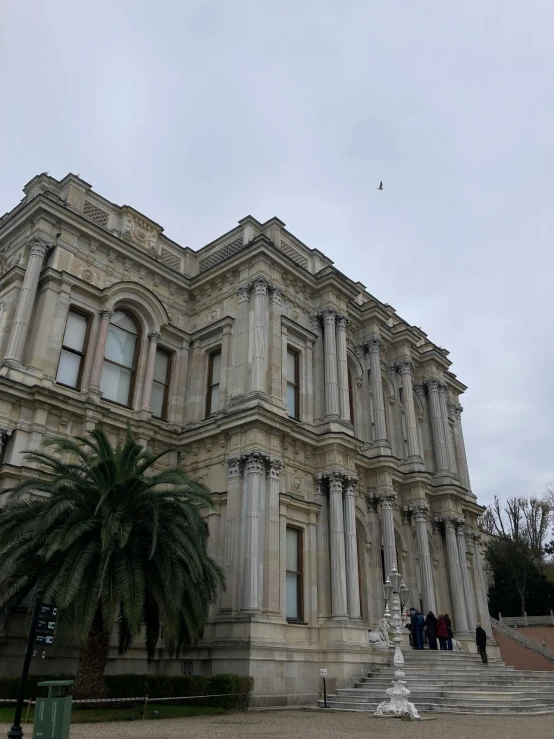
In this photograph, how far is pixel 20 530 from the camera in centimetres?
1296

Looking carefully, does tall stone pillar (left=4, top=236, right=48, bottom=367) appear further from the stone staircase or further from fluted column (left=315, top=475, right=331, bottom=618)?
the stone staircase

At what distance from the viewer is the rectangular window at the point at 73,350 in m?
18.7

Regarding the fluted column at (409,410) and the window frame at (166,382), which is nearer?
the window frame at (166,382)

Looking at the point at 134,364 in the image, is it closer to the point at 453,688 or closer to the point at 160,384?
the point at 160,384

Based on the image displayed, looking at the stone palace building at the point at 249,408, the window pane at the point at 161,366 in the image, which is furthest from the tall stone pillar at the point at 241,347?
the window pane at the point at 161,366

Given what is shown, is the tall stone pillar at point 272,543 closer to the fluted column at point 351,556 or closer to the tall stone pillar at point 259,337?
the tall stone pillar at point 259,337

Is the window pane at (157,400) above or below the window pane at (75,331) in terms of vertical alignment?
below

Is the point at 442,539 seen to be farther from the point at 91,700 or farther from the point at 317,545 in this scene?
the point at 91,700

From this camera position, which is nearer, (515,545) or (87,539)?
(87,539)

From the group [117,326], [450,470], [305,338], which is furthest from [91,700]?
[450,470]

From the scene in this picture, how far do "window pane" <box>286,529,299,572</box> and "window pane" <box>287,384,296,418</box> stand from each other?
4.19m

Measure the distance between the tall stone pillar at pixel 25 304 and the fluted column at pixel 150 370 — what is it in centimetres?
438

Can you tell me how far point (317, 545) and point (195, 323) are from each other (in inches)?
377

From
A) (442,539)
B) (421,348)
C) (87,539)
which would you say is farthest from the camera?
(421,348)
